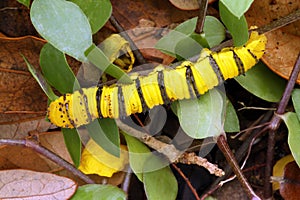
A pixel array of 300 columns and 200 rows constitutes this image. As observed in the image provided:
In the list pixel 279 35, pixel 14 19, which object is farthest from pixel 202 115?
pixel 14 19

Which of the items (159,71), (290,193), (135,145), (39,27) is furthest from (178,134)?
(39,27)

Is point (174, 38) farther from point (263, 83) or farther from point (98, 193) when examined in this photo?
point (98, 193)

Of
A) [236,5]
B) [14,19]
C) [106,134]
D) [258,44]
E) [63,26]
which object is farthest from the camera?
[14,19]

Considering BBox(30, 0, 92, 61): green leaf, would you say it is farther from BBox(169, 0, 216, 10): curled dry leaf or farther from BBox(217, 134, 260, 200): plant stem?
BBox(217, 134, 260, 200): plant stem

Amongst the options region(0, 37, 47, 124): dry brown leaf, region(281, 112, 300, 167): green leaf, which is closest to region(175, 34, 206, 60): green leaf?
region(281, 112, 300, 167): green leaf

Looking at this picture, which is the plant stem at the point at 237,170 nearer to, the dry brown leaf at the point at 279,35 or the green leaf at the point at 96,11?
the dry brown leaf at the point at 279,35

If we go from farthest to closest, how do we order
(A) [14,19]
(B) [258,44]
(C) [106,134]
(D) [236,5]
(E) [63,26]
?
1. (A) [14,19]
2. (C) [106,134]
3. (B) [258,44]
4. (E) [63,26]
5. (D) [236,5]

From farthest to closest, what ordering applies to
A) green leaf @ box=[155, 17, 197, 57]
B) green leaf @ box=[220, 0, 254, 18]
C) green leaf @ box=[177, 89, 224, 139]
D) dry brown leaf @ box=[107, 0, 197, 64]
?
1. dry brown leaf @ box=[107, 0, 197, 64]
2. green leaf @ box=[155, 17, 197, 57]
3. green leaf @ box=[177, 89, 224, 139]
4. green leaf @ box=[220, 0, 254, 18]

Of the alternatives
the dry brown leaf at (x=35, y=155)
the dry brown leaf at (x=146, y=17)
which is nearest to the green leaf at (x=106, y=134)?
the dry brown leaf at (x=35, y=155)
